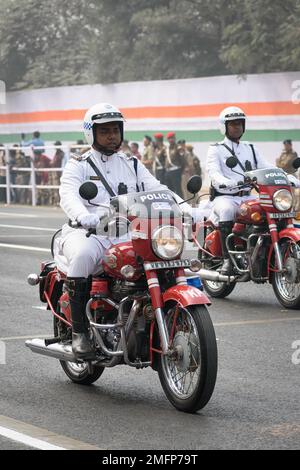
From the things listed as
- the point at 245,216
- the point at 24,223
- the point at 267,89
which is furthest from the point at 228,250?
the point at 267,89

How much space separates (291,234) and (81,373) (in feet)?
14.4

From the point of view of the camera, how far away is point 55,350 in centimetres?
849

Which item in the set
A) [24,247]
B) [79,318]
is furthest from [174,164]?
[79,318]

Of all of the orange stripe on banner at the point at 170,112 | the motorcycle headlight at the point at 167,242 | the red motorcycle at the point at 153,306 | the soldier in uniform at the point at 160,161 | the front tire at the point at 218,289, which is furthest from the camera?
the soldier in uniform at the point at 160,161

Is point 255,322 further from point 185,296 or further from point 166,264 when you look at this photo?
point 185,296

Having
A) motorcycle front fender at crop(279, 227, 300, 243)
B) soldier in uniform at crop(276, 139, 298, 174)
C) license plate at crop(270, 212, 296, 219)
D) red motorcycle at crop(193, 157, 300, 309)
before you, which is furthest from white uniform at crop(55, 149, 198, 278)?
soldier in uniform at crop(276, 139, 298, 174)

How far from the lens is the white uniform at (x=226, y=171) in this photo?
43.7 feet

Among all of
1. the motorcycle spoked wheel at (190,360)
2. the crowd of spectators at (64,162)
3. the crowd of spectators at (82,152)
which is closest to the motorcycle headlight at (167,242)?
the motorcycle spoked wheel at (190,360)

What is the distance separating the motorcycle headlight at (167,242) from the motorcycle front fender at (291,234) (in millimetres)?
4875

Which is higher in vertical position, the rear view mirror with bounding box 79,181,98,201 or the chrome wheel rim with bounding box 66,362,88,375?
the rear view mirror with bounding box 79,181,98,201

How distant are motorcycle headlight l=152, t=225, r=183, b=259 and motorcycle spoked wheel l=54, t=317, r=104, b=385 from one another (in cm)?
128

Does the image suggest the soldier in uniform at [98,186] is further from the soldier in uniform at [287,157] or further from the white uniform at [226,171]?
the soldier in uniform at [287,157]

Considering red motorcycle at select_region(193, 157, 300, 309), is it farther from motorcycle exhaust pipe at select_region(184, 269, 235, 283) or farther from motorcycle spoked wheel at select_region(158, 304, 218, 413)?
motorcycle spoked wheel at select_region(158, 304, 218, 413)

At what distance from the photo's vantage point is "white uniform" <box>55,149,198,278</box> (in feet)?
26.8
